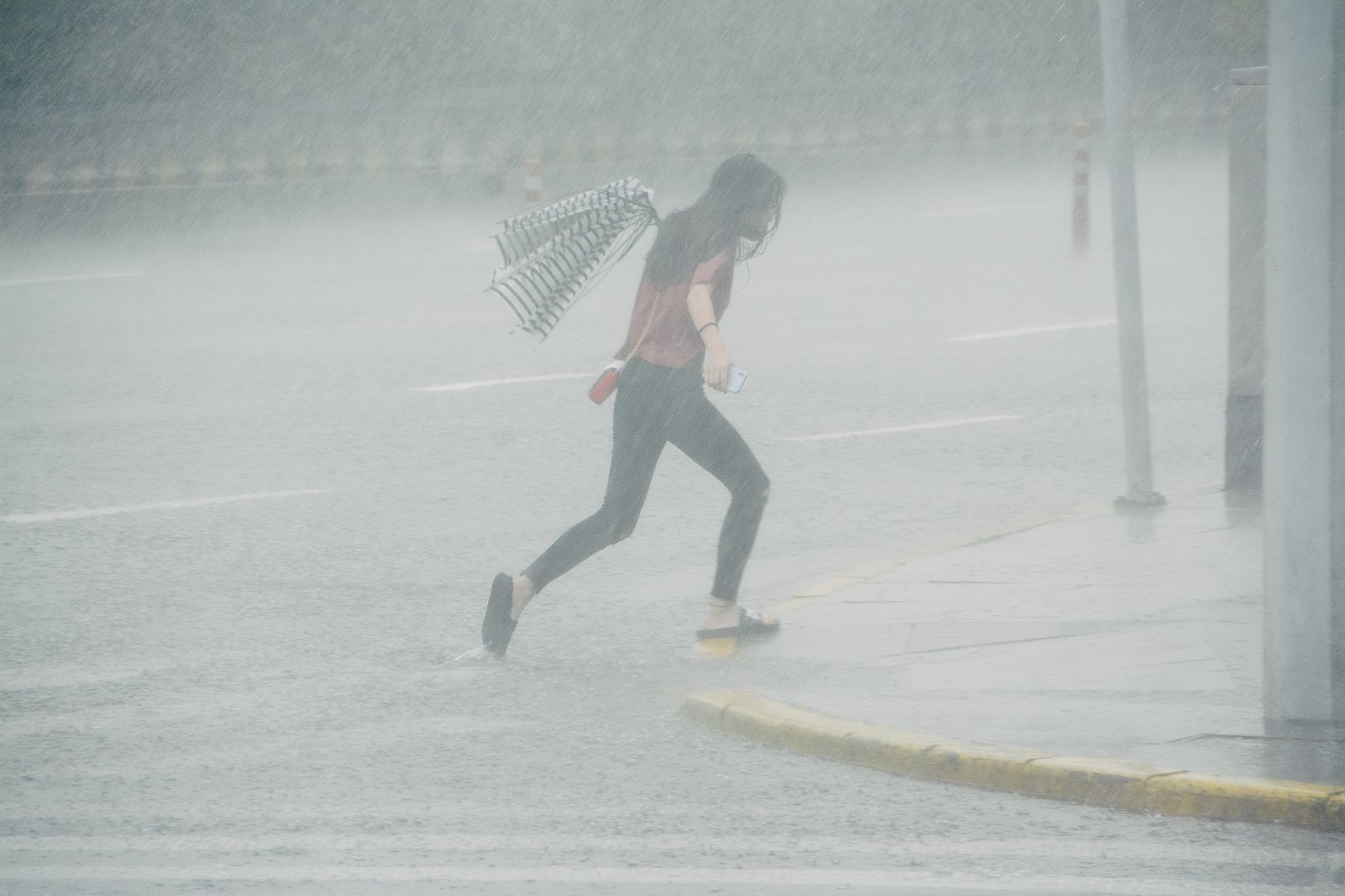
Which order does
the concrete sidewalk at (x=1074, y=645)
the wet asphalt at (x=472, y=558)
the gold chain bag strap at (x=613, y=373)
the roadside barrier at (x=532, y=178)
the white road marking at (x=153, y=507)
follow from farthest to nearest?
the roadside barrier at (x=532, y=178)
the white road marking at (x=153, y=507)
the gold chain bag strap at (x=613, y=373)
the concrete sidewalk at (x=1074, y=645)
the wet asphalt at (x=472, y=558)

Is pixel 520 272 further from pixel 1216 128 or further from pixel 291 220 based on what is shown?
pixel 1216 128

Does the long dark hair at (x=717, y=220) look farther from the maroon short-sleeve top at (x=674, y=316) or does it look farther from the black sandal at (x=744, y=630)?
the black sandal at (x=744, y=630)

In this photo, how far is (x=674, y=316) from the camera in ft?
21.2

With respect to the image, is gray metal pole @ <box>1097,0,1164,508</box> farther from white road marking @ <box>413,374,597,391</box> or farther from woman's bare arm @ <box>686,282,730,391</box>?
white road marking @ <box>413,374,597,391</box>

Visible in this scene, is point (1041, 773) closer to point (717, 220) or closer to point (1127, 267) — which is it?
point (717, 220)

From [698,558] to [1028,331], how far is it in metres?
6.53

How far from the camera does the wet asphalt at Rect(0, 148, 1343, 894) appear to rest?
4.74m

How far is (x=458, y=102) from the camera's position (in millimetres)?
28969

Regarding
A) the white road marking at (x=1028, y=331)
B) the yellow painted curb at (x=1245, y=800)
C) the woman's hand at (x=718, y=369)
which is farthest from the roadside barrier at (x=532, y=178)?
the yellow painted curb at (x=1245, y=800)

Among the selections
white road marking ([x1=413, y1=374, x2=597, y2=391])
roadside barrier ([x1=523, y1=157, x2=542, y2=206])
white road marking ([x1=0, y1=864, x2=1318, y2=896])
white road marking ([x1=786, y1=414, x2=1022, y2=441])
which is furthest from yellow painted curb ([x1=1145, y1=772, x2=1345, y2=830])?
roadside barrier ([x1=523, y1=157, x2=542, y2=206])

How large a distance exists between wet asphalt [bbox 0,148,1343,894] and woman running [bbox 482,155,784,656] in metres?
0.29

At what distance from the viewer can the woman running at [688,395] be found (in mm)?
6367

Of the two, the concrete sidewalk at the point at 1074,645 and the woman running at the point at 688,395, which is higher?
the woman running at the point at 688,395

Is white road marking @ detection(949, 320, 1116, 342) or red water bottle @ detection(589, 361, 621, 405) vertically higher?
white road marking @ detection(949, 320, 1116, 342)
